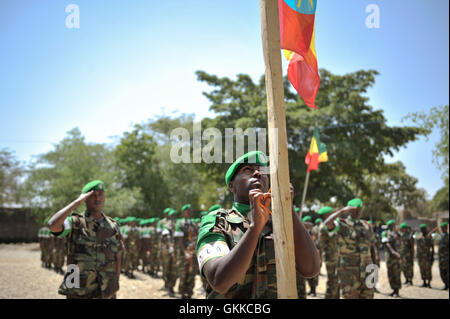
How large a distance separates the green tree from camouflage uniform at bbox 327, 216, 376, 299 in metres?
39.2

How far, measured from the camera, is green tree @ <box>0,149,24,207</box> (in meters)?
38.4

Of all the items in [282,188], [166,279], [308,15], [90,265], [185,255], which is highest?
[308,15]

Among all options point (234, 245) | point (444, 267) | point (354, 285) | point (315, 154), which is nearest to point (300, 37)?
point (234, 245)

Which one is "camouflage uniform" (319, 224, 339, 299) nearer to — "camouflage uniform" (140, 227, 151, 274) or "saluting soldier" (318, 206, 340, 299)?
"saluting soldier" (318, 206, 340, 299)

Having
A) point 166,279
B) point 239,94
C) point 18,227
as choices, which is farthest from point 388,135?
point 18,227

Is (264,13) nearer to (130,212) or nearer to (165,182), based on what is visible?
(130,212)

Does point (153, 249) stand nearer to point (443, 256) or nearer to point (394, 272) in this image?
point (394, 272)

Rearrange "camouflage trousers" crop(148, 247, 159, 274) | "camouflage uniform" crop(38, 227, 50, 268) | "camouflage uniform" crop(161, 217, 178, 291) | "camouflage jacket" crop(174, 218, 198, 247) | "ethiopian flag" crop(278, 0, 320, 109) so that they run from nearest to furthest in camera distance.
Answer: "ethiopian flag" crop(278, 0, 320, 109) → "camouflage jacket" crop(174, 218, 198, 247) → "camouflage uniform" crop(161, 217, 178, 291) → "camouflage trousers" crop(148, 247, 159, 274) → "camouflage uniform" crop(38, 227, 50, 268)

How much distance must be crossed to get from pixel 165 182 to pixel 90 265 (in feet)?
96.8

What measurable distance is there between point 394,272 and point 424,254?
274 centimetres

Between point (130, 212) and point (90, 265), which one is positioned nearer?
point (90, 265)

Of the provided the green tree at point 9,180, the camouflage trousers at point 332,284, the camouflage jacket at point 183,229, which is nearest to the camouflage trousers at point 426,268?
the camouflage trousers at point 332,284

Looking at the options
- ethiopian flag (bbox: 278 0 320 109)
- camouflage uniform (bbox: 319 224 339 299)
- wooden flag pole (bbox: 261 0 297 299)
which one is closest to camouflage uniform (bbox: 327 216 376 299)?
camouflage uniform (bbox: 319 224 339 299)
